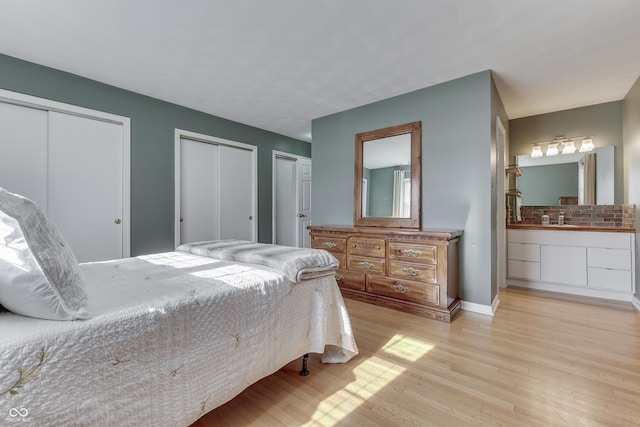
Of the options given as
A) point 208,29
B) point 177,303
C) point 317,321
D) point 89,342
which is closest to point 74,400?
point 89,342

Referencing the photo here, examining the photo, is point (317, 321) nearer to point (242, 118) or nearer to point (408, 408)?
point (408, 408)

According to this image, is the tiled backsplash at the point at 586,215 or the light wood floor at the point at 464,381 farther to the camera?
the tiled backsplash at the point at 586,215

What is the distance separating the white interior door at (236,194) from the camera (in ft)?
13.8

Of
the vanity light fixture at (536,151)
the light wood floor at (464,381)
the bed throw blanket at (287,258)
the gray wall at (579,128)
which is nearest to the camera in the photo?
the light wood floor at (464,381)

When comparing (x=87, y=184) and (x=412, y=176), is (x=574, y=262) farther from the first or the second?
(x=87, y=184)

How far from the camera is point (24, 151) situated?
2594 millimetres

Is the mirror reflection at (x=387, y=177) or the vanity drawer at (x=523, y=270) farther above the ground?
the mirror reflection at (x=387, y=177)

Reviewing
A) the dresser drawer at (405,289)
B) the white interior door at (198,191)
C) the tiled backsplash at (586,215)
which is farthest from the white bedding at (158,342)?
the tiled backsplash at (586,215)

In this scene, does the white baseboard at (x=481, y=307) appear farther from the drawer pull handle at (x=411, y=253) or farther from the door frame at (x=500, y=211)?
the drawer pull handle at (x=411, y=253)

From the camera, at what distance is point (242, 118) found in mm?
4145

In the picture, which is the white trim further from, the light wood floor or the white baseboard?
the white baseboard

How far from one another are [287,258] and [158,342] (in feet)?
2.41

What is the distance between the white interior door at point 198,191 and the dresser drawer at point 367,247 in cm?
209

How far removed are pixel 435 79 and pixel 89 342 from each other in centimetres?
332
